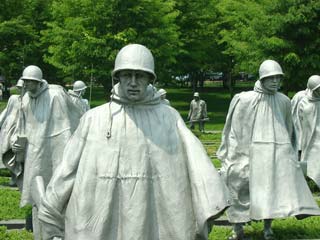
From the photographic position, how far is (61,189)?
16.5 feet

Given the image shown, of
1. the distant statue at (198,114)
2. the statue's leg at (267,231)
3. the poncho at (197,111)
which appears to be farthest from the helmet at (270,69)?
the poncho at (197,111)

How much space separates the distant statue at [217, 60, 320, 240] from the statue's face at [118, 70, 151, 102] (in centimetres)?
493

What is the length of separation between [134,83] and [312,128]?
30.5 ft

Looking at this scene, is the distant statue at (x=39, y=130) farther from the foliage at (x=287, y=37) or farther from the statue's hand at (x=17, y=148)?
the foliage at (x=287, y=37)

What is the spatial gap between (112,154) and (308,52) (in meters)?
27.6

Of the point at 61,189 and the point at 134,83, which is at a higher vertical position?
the point at 134,83

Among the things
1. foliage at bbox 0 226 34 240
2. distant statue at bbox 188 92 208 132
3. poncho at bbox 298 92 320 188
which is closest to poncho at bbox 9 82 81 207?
foliage at bbox 0 226 34 240

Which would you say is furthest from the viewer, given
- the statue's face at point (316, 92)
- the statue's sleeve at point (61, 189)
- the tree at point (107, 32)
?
the tree at point (107, 32)

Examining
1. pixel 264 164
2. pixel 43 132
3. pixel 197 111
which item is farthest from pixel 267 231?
pixel 197 111

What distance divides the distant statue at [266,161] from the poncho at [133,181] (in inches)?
188

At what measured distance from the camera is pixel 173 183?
16.1 feet

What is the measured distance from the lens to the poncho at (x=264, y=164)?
380 inches

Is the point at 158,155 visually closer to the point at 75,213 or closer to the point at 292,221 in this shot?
the point at 75,213

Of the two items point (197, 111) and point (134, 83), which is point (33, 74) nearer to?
point (134, 83)
